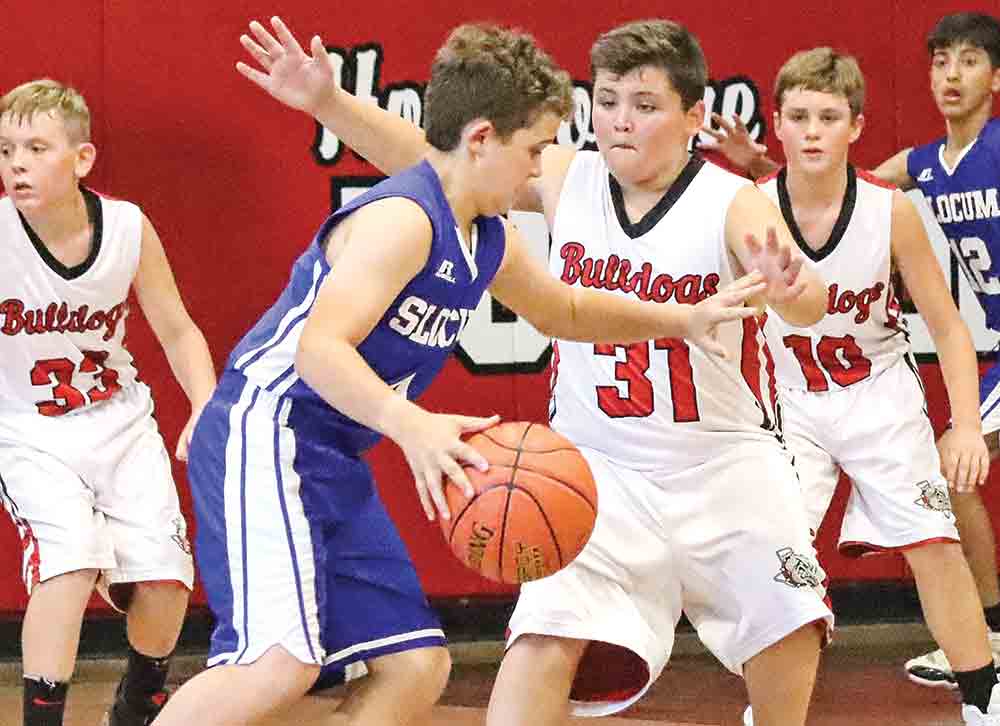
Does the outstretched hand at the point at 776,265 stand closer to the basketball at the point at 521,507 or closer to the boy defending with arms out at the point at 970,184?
the basketball at the point at 521,507

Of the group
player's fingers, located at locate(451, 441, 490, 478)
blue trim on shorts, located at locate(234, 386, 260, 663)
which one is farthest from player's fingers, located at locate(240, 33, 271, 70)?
player's fingers, located at locate(451, 441, 490, 478)

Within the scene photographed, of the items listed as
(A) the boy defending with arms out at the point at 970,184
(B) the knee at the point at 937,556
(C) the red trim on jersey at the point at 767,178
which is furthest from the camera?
(A) the boy defending with arms out at the point at 970,184

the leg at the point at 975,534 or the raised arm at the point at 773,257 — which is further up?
the raised arm at the point at 773,257

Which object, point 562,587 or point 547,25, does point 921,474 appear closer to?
point 562,587

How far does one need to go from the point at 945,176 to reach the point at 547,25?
5.33ft

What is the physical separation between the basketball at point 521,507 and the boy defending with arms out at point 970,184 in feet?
10.5

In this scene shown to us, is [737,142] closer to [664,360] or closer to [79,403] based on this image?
[664,360]

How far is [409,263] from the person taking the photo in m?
3.52

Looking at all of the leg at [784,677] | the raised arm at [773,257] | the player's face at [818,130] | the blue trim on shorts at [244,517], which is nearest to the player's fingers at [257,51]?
the blue trim on shorts at [244,517]

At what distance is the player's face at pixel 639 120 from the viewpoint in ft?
14.2

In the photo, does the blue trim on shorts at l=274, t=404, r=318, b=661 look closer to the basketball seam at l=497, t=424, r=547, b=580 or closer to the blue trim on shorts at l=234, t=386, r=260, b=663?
the blue trim on shorts at l=234, t=386, r=260, b=663

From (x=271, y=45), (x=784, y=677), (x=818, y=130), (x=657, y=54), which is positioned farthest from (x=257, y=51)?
(x=818, y=130)

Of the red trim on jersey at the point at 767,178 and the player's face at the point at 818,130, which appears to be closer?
the player's face at the point at 818,130

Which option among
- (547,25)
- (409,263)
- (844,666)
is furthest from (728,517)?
(547,25)
